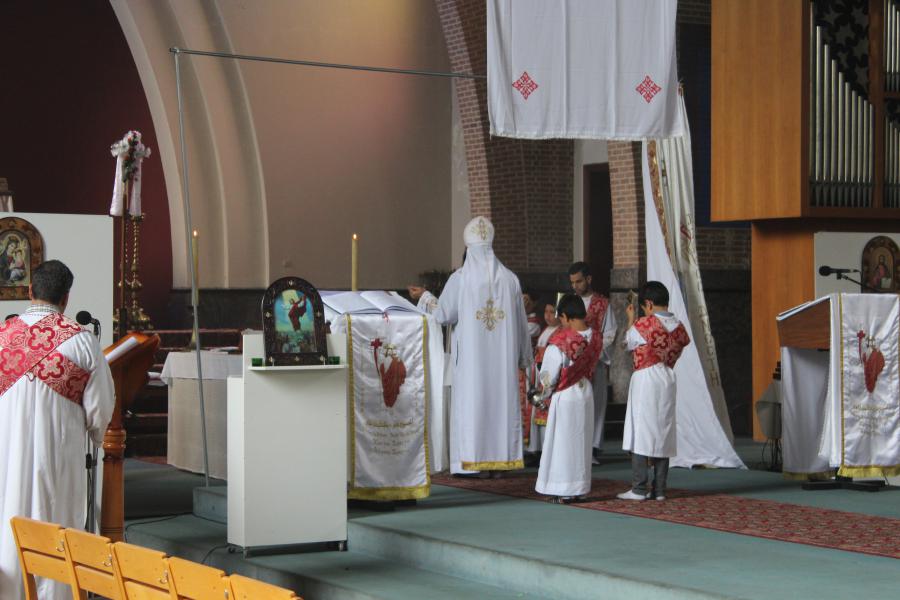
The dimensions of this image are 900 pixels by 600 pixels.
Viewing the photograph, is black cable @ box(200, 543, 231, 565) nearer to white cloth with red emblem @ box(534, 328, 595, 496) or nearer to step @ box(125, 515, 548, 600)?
step @ box(125, 515, 548, 600)

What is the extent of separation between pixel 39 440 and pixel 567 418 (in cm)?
325

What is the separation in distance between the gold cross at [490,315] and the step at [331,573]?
97.1 inches

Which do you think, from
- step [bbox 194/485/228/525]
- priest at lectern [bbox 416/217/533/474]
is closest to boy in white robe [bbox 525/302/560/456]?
priest at lectern [bbox 416/217/533/474]

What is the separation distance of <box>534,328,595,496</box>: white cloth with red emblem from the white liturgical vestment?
1.13 meters

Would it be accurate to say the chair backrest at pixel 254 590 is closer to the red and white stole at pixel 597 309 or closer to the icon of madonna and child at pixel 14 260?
the icon of madonna and child at pixel 14 260

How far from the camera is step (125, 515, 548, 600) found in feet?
19.6

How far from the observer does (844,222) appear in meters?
10.5

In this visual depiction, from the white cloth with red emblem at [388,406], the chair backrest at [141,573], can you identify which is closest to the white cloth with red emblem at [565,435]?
the white cloth with red emblem at [388,406]

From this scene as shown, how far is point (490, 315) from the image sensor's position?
9.12m

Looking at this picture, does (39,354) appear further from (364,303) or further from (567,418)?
(567,418)

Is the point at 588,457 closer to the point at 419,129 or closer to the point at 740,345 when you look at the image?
the point at 740,345

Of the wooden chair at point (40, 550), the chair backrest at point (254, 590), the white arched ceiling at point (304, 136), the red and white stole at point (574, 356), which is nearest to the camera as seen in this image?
the chair backrest at point (254, 590)

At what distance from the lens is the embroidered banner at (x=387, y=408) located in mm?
7539

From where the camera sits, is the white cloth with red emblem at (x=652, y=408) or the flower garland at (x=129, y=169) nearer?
the white cloth with red emblem at (x=652, y=408)
